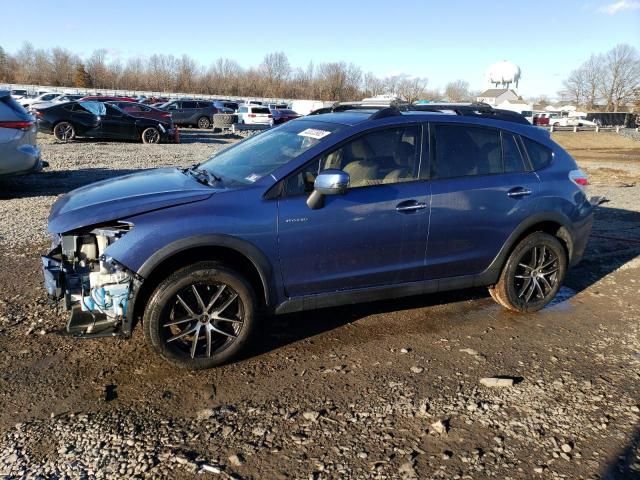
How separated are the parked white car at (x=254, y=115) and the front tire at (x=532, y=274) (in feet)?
97.3

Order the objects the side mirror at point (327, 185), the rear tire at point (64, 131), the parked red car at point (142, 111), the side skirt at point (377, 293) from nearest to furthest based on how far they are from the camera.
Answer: the side mirror at point (327, 185), the side skirt at point (377, 293), the rear tire at point (64, 131), the parked red car at point (142, 111)

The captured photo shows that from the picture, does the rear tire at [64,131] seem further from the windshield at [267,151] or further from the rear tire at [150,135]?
the windshield at [267,151]

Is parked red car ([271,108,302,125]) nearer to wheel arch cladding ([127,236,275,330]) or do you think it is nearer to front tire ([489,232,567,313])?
front tire ([489,232,567,313])

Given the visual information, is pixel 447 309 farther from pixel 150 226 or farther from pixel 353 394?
pixel 150 226

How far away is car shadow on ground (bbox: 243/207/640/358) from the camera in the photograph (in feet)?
14.8

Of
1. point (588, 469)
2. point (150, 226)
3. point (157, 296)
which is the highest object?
point (150, 226)

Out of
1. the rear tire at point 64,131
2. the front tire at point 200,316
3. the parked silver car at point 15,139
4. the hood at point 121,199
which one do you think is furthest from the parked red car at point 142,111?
the front tire at point 200,316

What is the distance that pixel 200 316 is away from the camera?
3781mm

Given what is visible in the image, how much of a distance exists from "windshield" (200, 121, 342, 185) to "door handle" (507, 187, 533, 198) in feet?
5.44

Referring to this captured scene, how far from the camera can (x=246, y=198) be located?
386 cm

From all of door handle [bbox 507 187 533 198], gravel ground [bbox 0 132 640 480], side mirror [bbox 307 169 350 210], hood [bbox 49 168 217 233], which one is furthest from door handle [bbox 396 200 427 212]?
hood [bbox 49 168 217 233]

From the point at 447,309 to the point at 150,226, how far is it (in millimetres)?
2925

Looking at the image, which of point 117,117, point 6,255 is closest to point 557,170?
point 6,255

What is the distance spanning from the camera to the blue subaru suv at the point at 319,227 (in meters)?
3.66
